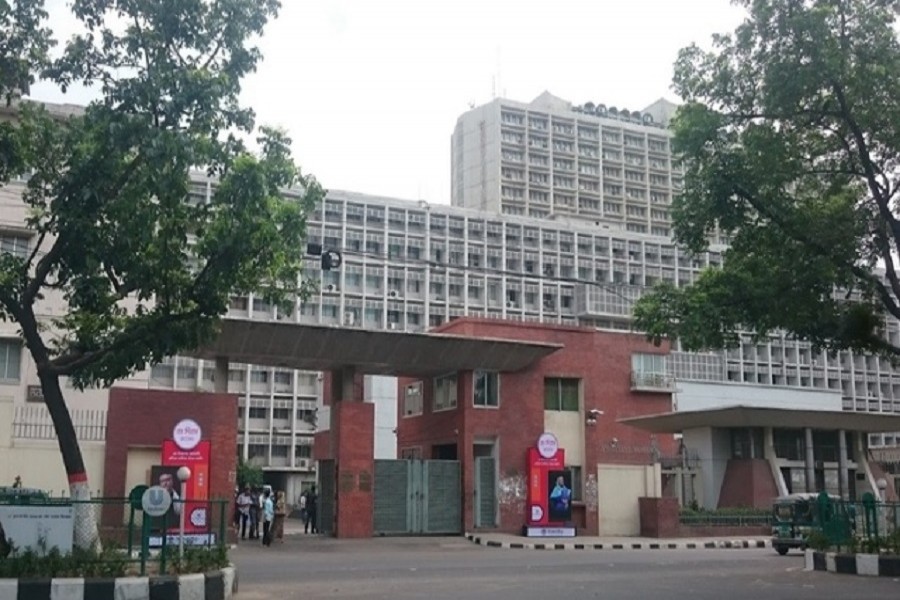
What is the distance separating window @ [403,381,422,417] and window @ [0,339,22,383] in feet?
46.2

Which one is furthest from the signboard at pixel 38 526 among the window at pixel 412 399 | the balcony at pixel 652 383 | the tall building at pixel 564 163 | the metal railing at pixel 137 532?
the tall building at pixel 564 163

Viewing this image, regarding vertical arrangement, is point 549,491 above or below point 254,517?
above

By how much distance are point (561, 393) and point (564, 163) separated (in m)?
72.8

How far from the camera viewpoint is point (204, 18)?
1516 centimetres

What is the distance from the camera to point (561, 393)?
117 feet

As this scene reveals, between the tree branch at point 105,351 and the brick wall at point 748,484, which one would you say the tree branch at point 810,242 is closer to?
the tree branch at point 105,351

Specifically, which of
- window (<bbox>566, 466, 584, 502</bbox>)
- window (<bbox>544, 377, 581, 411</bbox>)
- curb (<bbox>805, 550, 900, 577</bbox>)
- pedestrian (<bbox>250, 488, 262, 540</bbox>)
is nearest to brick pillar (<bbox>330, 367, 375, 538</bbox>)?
pedestrian (<bbox>250, 488, 262, 540</bbox>)

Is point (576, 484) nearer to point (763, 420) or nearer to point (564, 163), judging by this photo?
point (763, 420)

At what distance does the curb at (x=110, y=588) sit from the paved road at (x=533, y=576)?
1203mm

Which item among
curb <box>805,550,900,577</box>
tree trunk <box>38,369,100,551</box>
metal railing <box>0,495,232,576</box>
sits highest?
tree trunk <box>38,369,100,551</box>

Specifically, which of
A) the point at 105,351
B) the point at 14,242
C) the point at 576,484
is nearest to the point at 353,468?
the point at 576,484

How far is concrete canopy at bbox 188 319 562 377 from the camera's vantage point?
1186 inches

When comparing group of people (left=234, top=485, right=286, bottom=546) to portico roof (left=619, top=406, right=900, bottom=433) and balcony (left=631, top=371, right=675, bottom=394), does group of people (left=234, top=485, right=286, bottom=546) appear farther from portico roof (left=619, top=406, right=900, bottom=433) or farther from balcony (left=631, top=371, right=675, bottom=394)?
balcony (left=631, top=371, right=675, bottom=394)

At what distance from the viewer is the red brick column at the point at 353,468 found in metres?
31.5
